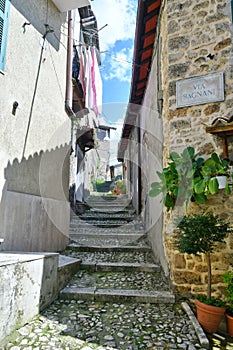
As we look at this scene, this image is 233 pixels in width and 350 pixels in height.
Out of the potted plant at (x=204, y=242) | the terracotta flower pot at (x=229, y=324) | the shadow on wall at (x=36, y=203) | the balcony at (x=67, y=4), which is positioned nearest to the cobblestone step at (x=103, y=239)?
the shadow on wall at (x=36, y=203)

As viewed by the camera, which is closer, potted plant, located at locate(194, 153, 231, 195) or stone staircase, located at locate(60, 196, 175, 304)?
potted plant, located at locate(194, 153, 231, 195)

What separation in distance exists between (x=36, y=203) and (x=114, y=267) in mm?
1713

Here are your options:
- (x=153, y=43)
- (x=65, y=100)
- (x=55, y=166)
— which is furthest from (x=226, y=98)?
(x=65, y=100)

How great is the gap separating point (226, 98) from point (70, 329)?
3.38m

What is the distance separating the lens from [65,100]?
5.48 m

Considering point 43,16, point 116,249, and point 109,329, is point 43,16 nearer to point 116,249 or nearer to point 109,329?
point 116,249

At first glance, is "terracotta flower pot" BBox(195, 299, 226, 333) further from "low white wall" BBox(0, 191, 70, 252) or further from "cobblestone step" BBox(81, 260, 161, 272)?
"low white wall" BBox(0, 191, 70, 252)

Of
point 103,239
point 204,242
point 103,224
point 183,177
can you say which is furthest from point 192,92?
point 103,224

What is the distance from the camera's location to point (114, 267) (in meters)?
3.96

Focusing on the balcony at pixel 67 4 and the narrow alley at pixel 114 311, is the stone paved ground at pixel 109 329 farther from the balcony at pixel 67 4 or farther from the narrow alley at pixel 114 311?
the balcony at pixel 67 4

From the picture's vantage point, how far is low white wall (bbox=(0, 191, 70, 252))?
10.3 feet

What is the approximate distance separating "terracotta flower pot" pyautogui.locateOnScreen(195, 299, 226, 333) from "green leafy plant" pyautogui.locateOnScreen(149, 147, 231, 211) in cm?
112

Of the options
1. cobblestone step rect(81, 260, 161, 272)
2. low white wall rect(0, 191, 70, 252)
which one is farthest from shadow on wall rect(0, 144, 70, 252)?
cobblestone step rect(81, 260, 161, 272)

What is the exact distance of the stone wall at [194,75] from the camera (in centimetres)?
299
